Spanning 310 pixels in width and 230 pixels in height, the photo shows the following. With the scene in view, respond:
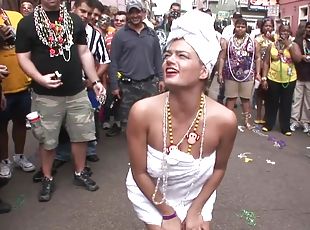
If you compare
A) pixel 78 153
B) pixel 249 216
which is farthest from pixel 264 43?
pixel 78 153

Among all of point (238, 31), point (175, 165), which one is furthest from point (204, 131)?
point (238, 31)

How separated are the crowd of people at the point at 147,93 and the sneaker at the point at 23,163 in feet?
0.04

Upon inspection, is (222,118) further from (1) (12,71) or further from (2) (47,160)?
(1) (12,71)

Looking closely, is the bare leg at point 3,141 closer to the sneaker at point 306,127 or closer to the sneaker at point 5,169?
the sneaker at point 5,169

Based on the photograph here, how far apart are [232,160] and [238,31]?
220 centimetres

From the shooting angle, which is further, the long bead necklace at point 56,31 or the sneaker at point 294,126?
the sneaker at point 294,126

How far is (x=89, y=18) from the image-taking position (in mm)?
4457

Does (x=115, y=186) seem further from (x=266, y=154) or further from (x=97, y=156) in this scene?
(x=266, y=154)

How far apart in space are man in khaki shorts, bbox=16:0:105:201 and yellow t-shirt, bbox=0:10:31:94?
1.66ft

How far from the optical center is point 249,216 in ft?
11.4

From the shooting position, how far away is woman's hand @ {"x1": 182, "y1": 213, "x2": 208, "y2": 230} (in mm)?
2141

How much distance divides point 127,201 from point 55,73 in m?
1.32

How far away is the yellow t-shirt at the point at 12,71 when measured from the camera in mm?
3898

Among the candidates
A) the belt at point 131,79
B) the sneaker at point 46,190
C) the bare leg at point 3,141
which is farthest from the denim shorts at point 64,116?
the belt at point 131,79
